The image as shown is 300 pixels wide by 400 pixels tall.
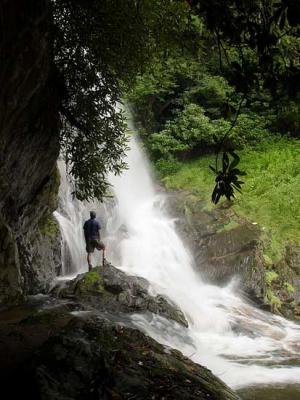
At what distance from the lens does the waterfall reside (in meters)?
8.76

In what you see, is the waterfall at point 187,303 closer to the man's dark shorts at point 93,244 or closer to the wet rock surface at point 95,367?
the man's dark shorts at point 93,244

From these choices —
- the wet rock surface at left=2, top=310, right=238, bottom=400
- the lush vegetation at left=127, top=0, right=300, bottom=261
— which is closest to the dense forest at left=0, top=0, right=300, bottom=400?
the wet rock surface at left=2, top=310, right=238, bottom=400

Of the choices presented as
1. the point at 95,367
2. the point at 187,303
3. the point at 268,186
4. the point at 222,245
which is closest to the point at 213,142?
the point at 268,186

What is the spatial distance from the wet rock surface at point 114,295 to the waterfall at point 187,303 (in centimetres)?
40

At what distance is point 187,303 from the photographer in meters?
12.3

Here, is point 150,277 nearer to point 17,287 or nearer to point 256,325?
point 256,325

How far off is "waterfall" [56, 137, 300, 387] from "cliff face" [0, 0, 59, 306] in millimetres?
2668

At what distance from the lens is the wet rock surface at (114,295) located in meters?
10.3

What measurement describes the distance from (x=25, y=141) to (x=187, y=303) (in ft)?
21.4

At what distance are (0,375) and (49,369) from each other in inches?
27.9

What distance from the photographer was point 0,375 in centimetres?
466

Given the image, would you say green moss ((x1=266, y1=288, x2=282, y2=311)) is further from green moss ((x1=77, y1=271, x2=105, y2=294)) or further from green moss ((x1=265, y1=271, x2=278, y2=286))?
green moss ((x1=77, y1=271, x2=105, y2=294))

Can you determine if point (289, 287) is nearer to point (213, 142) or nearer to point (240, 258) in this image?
point (240, 258)

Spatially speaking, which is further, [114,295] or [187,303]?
[187,303]
